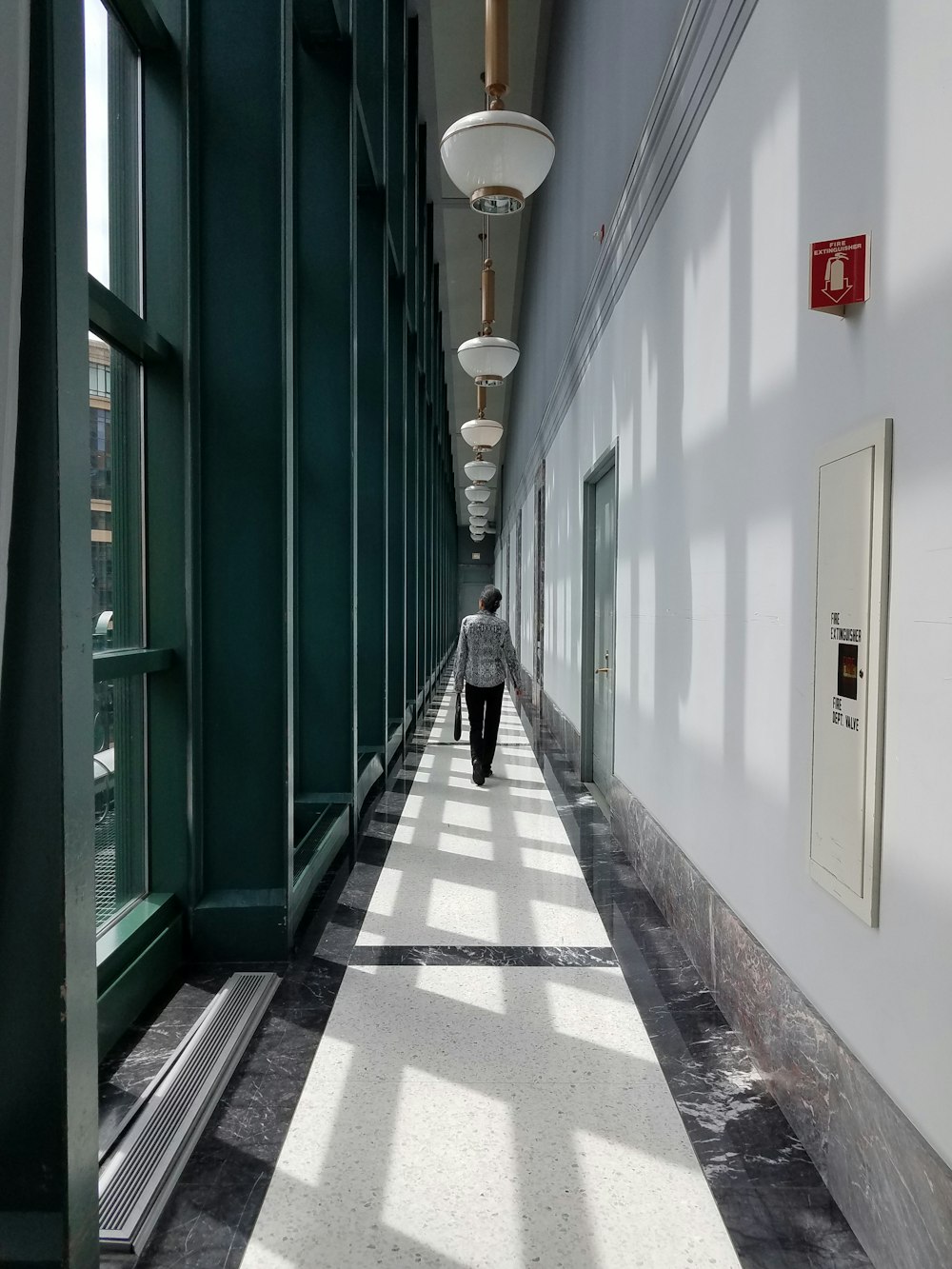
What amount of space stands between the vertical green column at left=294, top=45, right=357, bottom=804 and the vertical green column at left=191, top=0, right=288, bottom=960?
1.52 metres

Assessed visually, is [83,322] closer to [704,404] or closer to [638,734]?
[704,404]

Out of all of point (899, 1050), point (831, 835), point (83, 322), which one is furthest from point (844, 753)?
point (83, 322)

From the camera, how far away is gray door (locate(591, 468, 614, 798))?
6336mm

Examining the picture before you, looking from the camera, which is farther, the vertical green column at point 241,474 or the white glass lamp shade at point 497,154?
the white glass lamp shade at point 497,154

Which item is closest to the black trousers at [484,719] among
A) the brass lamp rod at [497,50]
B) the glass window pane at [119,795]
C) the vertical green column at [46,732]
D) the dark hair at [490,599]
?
the dark hair at [490,599]

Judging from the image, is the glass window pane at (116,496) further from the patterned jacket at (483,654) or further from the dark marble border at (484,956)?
the patterned jacket at (483,654)

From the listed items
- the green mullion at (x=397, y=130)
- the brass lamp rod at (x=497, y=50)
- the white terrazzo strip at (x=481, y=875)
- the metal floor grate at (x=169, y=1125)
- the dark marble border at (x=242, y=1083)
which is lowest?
the white terrazzo strip at (x=481, y=875)

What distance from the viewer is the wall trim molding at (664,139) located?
3.17 meters

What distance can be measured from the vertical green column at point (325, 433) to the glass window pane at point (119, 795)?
1940 millimetres

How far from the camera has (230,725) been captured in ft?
11.5

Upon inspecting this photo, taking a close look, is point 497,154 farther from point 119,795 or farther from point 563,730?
point 563,730

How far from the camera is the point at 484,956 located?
3488 millimetres

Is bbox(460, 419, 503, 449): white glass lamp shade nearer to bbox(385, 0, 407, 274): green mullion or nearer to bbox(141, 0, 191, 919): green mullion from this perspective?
bbox(385, 0, 407, 274): green mullion

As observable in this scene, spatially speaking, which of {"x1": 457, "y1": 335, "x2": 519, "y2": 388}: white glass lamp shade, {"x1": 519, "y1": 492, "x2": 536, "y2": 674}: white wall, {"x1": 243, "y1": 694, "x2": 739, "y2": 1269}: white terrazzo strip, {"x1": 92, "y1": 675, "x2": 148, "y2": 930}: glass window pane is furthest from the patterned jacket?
{"x1": 519, "y1": 492, "x2": 536, "y2": 674}: white wall
